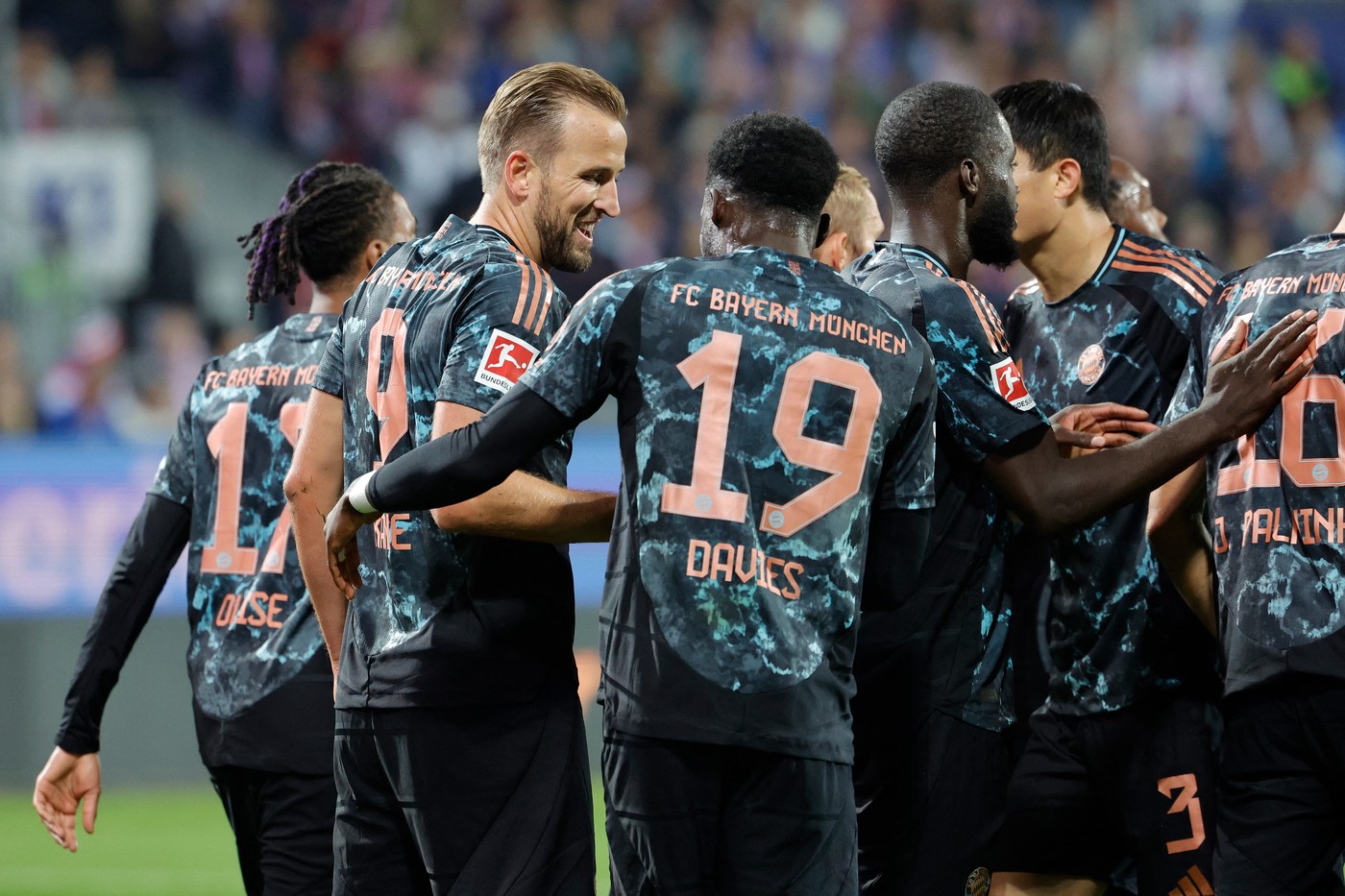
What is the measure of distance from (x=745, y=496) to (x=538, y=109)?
4.06 feet

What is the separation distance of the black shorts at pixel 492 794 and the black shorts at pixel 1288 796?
167cm

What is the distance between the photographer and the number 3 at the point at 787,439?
3.22 metres

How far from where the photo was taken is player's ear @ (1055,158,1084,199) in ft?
16.2

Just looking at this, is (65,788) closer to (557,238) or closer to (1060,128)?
(557,238)

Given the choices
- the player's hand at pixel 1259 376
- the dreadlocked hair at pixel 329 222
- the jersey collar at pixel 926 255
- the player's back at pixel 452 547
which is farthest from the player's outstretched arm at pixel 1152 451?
the dreadlocked hair at pixel 329 222

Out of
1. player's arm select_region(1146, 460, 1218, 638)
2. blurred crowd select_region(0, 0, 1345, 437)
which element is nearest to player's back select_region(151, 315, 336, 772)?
player's arm select_region(1146, 460, 1218, 638)

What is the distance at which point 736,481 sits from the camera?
3.22m

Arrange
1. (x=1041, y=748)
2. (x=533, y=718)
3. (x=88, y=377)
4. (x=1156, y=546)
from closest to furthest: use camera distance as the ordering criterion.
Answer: (x=533, y=718) → (x=1156, y=546) → (x=1041, y=748) → (x=88, y=377)

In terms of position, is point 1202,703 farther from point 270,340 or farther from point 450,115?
point 450,115

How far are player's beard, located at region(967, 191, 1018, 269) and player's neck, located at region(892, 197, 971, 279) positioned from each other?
0.12 feet

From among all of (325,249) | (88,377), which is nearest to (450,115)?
(88,377)

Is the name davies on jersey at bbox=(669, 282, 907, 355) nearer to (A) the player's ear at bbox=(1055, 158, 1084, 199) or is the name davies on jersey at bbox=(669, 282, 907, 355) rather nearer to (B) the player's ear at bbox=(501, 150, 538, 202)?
(B) the player's ear at bbox=(501, 150, 538, 202)

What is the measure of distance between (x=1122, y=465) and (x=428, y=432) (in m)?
1.54

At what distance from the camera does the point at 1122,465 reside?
3.73 m
